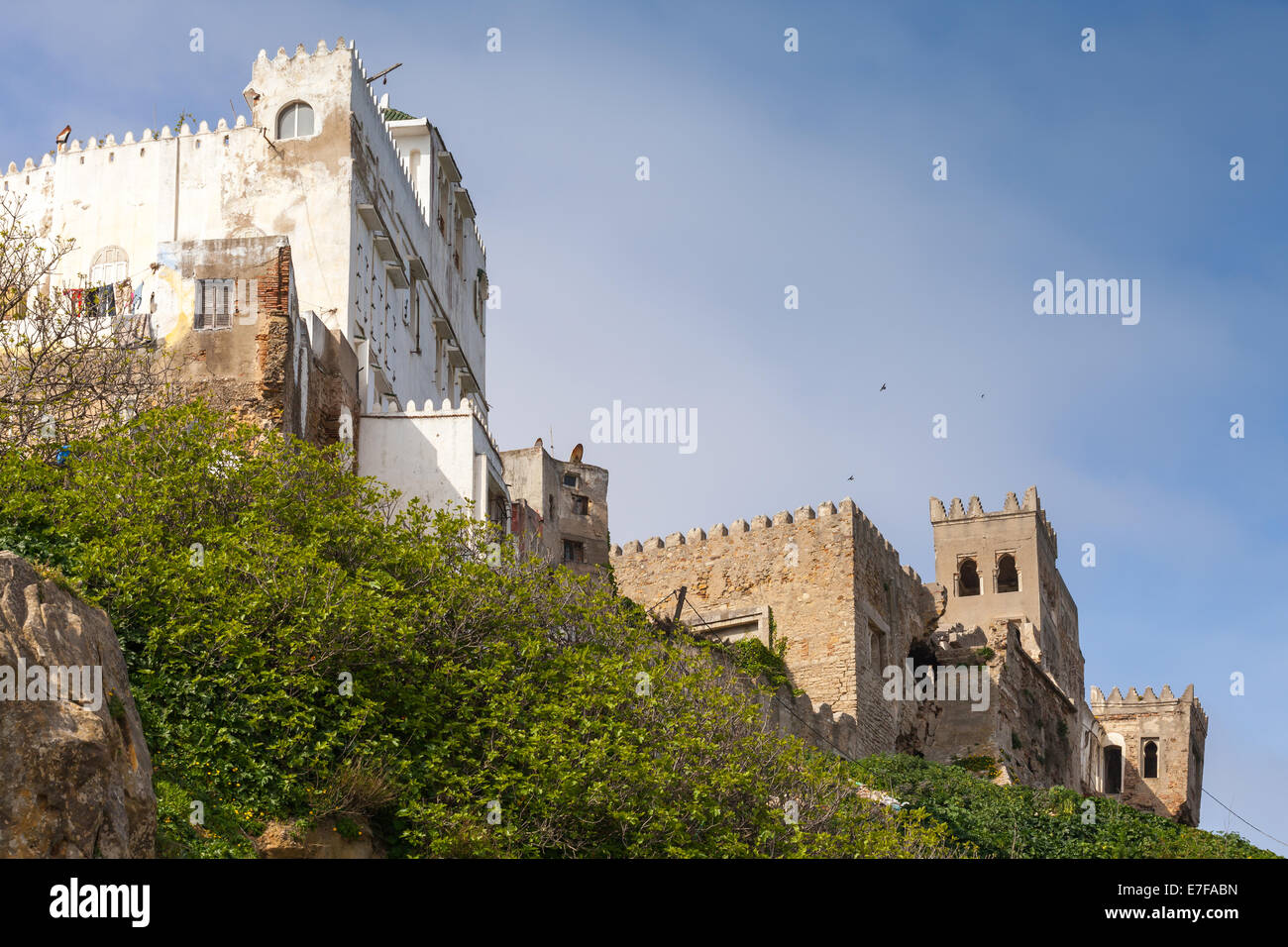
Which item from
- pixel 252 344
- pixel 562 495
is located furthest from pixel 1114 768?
pixel 252 344

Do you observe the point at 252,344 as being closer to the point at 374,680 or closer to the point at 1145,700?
the point at 374,680

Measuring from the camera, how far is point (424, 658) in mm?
19938

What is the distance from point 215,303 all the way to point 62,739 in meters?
13.0

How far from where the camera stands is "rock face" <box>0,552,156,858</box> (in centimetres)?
1349

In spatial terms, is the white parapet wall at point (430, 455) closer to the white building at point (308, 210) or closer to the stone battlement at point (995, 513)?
the white building at point (308, 210)

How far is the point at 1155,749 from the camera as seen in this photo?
62594 mm

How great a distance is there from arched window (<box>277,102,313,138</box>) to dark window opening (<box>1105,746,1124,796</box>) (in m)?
40.1

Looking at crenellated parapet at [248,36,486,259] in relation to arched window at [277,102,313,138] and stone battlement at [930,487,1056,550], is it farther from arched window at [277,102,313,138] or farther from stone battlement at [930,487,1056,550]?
stone battlement at [930,487,1056,550]

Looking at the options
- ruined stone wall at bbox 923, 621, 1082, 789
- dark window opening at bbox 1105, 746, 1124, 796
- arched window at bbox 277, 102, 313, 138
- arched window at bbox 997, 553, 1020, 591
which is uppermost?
arched window at bbox 277, 102, 313, 138

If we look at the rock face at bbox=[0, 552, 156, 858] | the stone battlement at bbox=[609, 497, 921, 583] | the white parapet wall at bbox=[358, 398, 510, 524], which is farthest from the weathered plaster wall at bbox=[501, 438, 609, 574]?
the rock face at bbox=[0, 552, 156, 858]

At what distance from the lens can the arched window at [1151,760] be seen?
6181cm

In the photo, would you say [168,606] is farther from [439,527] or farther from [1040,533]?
[1040,533]
